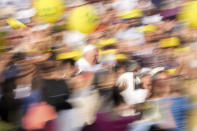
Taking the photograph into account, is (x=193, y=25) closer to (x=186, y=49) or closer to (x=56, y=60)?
(x=186, y=49)

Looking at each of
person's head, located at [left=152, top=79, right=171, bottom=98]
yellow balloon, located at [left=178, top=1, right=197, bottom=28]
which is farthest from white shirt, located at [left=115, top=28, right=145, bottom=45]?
person's head, located at [left=152, top=79, right=171, bottom=98]

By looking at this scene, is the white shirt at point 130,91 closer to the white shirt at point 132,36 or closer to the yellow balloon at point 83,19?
the white shirt at point 132,36

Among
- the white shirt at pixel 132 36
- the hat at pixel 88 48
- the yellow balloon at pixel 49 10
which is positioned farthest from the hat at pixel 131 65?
the yellow balloon at pixel 49 10

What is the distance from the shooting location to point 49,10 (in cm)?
314

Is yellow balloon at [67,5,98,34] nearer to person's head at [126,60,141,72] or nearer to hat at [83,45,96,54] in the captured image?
hat at [83,45,96,54]

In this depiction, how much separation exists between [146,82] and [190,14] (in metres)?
0.74

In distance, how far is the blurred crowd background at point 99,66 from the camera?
239 centimetres

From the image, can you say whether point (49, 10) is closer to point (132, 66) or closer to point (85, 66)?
point (85, 66)

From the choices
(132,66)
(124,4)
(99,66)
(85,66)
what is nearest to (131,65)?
(132,66)

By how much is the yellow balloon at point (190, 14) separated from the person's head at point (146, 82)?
0.62 meters

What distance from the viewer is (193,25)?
2928 millimetres

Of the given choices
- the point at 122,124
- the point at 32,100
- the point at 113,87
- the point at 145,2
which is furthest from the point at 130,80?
the point at 145,2

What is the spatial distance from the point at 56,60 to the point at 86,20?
0.55 meters

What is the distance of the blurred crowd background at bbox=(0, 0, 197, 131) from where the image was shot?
2.39m
